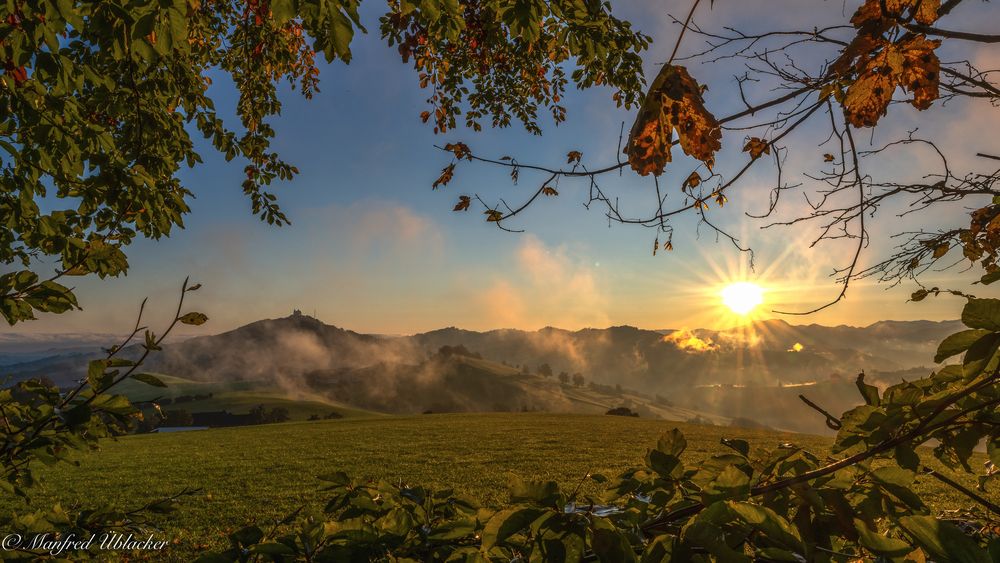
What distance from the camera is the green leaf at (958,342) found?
1.12 metres

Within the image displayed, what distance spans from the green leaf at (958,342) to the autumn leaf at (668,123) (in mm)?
840

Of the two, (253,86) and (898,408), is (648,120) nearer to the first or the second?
(898,408)

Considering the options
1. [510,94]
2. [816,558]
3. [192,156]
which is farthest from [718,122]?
[510,94]

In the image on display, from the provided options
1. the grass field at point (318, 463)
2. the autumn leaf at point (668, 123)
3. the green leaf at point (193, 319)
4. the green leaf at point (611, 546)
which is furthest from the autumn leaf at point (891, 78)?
the grass field at point (318, 463)

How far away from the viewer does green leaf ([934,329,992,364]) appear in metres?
1.12

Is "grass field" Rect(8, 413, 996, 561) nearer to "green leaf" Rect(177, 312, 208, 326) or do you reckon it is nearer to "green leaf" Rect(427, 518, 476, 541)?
"green leaf" Rect(177, 312, 208, 326)

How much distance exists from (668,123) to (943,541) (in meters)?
1.26

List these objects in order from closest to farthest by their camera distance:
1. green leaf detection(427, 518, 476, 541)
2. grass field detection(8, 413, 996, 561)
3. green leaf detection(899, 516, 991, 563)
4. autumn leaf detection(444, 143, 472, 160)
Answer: green leaf detection(899, 516, 991, 563)
green leaf detection(427, 518, 476, 541)
autumn leaf detection(444, 143, 472, 160)
grass field detection(8, 413, 996, 561)

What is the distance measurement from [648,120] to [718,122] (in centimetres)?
22

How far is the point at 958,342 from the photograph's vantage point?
3.85 feet

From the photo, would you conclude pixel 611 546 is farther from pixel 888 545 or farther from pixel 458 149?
pixel 458 149

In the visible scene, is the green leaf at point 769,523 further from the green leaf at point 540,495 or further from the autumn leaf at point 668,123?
the autumn leaf at point 668,123

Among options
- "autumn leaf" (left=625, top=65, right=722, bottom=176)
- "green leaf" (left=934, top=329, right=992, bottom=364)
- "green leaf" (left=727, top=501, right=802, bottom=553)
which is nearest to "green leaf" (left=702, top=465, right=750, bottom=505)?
"green leaf" (left=727, top=501, right=802, bottom=553)

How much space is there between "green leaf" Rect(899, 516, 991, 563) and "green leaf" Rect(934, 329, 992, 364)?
1.53ft
